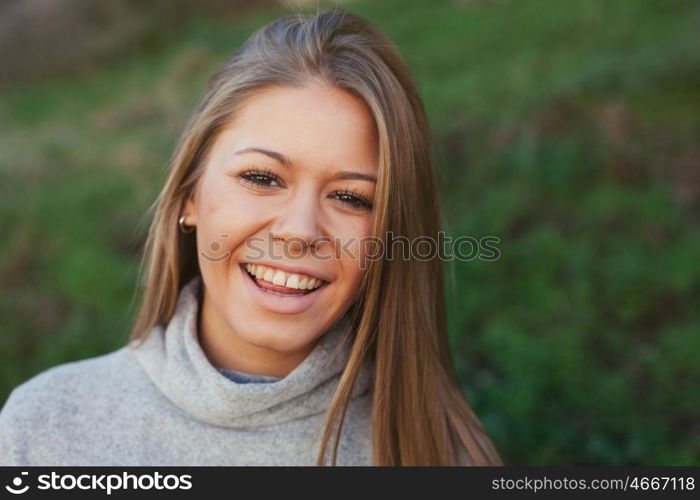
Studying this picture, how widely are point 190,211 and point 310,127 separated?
1.52ft

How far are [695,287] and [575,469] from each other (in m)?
2.01

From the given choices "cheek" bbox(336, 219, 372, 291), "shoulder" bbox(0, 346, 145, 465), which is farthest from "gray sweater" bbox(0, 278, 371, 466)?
"cheek" bbox(336, 219, 372, 291)

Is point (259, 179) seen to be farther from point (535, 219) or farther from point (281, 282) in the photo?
point (535, 219)

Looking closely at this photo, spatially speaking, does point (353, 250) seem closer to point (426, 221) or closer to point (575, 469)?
point (426, 221)

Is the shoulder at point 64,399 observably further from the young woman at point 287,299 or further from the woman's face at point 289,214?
the woman's face at point 289,214

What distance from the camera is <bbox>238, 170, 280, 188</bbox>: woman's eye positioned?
1.96 m

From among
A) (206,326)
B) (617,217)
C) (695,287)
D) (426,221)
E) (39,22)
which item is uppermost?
(39,22)

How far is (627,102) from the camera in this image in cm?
497

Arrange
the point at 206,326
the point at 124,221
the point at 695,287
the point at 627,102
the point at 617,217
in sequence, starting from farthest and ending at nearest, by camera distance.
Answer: the point at 124,221
the point at 627,102
the point at 617,217
the point at 695,287
the point at 206,326

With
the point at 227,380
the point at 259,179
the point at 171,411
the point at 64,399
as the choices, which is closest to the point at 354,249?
the point at 259,179

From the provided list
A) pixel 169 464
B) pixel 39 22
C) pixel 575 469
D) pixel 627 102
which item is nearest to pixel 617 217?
pixel 627 102

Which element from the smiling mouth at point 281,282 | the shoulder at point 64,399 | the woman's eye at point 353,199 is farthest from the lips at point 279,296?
the shoulder at point 64,399

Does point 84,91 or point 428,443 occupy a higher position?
point 84,91

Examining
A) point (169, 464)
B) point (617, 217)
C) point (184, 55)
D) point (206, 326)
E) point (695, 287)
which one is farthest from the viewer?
point (184, 55)
